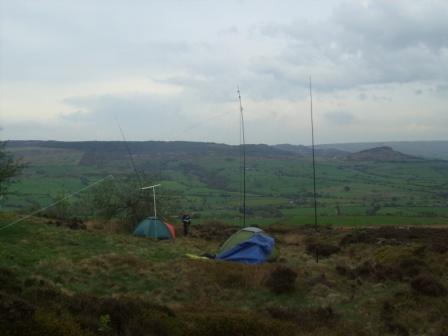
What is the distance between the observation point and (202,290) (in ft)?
50.4

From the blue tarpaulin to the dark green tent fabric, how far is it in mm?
7820

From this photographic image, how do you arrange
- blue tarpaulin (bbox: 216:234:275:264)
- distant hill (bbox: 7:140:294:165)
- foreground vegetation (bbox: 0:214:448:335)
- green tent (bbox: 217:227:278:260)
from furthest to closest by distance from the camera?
distant hill (bbox: 7:140:294:165) < green tent (bbox: 217:227:278:260) < blue tarpaulin (bbox: 216:234:275:264) < foreground vegetation (bbox: 0:214:448:335)

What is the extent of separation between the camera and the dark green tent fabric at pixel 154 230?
2744cm

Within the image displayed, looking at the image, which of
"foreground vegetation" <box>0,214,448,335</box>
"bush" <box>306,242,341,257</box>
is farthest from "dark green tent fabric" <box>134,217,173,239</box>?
"bush" <box>306,242,341,257</box>

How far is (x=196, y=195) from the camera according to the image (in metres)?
99.9

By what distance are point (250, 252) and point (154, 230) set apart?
8937 mm

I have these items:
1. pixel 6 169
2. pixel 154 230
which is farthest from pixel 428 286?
pixel 6 169

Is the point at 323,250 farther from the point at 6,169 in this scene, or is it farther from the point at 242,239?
the point at 6,169

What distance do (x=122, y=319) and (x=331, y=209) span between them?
73373mm

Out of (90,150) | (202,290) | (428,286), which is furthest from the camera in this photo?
(90,150)

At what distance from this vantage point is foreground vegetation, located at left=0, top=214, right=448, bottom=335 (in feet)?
31.9

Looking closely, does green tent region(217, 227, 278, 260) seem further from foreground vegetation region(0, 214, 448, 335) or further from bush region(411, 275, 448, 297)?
bush region(411, 275, 448, 297)

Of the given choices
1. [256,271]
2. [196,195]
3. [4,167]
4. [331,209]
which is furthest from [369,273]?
[196,195]

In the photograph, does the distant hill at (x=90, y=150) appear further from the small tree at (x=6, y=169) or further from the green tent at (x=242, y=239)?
the green tent at (x=242, y=239)
